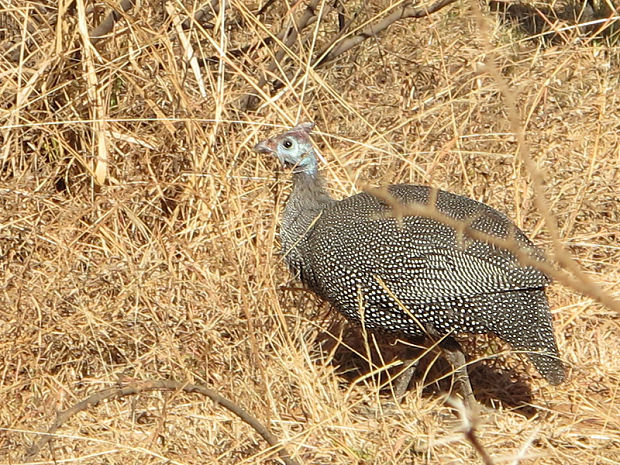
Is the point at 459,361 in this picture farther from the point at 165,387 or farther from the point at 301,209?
the point at 165,387

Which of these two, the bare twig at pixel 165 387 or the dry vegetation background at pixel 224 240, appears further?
the dry vegetation background at pixel 224 240

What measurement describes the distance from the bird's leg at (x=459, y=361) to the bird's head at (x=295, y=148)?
76cm

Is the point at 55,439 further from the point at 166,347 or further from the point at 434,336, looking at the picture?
the point at 434,336

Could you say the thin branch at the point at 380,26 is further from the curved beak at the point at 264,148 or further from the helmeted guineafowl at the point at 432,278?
the helmeted guineafowl at the point at 432,278

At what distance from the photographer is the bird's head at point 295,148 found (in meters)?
3.38

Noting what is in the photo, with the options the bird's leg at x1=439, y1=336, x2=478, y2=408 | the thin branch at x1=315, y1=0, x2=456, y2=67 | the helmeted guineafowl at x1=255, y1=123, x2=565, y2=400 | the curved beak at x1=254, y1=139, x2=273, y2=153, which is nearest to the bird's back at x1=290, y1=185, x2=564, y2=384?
the helmeted guineafowl at x1=255, y1=123, x2=565, y2=400

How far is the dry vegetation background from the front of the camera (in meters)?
2.96

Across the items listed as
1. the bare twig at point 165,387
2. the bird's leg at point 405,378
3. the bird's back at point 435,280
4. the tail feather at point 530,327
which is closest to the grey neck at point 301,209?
the bird's back at point 435,280

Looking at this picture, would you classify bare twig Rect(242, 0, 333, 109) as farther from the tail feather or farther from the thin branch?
the tail feather

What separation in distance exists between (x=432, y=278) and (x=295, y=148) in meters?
0.76

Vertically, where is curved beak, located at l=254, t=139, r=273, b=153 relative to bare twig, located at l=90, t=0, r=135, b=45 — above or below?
below

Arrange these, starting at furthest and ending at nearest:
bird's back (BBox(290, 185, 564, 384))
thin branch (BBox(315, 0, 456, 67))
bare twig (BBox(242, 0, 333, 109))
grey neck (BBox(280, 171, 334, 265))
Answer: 1. thin branch (BBox(315, 0, 456, 67))
2. bare twig (BBox(242, 0, 333, 109))
3. grey neck (BBox(280, 171, 334, 265))
4. bird's back (BBox(290, 185, 564, 384))

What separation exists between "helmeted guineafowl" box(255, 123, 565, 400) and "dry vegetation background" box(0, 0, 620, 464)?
0.22 metres

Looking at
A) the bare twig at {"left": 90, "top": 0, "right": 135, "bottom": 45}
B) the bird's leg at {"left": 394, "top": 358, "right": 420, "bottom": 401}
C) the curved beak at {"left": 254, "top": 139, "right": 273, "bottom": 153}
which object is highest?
the bare twig at {"left": 90, "top": 0, "right": 135, "bottom": 45}
